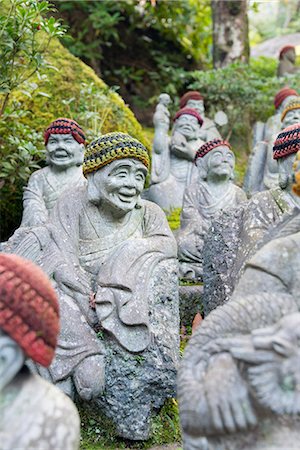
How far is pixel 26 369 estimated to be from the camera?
8.74 ft

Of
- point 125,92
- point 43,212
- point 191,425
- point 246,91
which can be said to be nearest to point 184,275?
point 43,212

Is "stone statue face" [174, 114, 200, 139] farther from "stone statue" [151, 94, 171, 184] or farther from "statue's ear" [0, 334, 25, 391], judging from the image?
"statue's ear" [0, 334, 25, 391]

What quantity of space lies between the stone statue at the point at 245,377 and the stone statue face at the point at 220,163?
18.5 ft

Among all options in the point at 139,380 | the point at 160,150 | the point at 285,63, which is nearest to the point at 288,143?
the point at 139,380

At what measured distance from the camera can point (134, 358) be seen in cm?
482

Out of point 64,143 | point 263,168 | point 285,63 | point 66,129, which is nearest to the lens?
point 66,129

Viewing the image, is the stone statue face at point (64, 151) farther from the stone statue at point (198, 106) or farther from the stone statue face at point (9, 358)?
the stone statue at point (198, 106)

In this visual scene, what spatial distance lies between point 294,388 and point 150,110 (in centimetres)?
1428

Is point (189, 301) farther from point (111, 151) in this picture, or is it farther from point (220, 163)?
point (111, 151)

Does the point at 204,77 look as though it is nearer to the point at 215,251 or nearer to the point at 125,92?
the point at 125,92

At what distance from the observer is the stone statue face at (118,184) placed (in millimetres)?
5207

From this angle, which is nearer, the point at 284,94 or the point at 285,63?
the point at 284,94

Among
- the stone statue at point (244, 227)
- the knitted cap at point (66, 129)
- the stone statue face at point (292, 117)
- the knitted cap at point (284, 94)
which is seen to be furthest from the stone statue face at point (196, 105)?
the stone statue at point (244, 227)

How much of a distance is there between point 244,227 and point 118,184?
3.25ft
